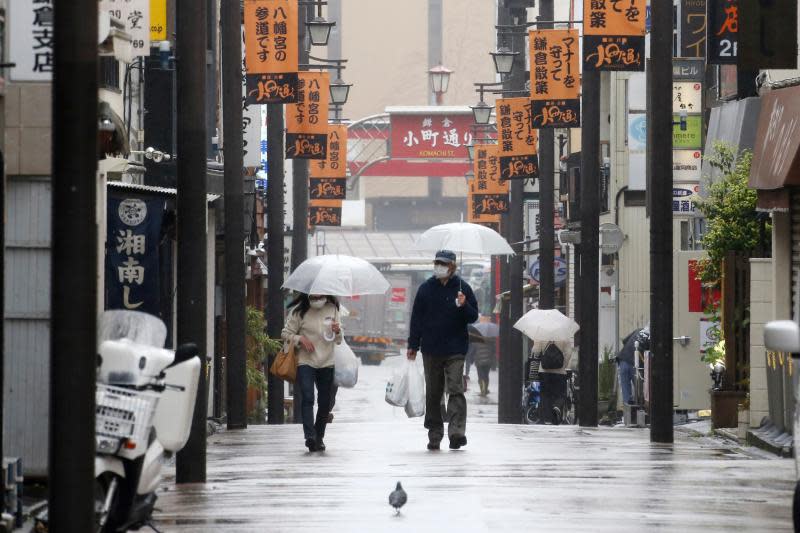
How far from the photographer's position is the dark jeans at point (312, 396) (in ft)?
56.2

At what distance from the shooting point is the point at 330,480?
13883 millimetres

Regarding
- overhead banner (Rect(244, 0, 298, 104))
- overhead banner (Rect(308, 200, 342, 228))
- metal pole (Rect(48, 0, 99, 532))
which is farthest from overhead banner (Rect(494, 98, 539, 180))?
metal pole (Rect(48, 0, 99, 532))

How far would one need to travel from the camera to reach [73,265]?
25.9ft

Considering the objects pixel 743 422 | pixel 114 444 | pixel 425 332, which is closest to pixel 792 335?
pixel 114 444

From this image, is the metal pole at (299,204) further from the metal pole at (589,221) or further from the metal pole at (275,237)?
the metal pole at (589,221)

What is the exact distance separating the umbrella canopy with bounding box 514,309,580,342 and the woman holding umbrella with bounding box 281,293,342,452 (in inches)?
430

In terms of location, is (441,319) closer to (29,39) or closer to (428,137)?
(29,39)

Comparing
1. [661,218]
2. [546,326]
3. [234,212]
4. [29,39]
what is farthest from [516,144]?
[29,39]

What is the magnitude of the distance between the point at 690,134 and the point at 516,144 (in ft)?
11.7

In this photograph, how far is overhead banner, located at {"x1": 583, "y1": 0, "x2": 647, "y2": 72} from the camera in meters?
23.6

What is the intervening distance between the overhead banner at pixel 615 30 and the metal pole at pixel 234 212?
5.27 metres

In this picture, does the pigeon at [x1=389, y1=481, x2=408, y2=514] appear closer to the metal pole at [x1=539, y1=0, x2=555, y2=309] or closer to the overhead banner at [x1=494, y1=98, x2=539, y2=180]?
the metal pole at [x1=539, y1=0, x2=555, y2=309]

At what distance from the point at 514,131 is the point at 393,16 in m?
61.2

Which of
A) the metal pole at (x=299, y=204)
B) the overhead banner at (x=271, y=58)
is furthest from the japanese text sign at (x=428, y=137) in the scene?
the overhead banner at (x=271, y=58)
